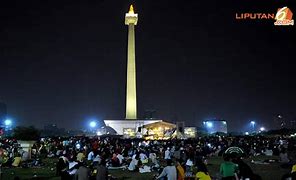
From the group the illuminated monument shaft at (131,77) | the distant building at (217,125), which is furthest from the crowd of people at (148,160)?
the distant building at (217,125)

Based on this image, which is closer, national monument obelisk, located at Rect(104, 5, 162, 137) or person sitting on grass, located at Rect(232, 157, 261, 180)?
person sitting on grass, located at Rect(232, 157, 261, 180)

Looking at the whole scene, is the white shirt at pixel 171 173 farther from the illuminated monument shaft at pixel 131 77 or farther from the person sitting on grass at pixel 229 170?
the illuminated monument shaft at pixel 131 77

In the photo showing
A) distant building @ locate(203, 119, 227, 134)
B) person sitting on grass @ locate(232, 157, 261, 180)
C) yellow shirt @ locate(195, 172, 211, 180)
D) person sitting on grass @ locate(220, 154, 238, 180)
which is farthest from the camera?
distant building @ locate(203, 119, 227, 134)

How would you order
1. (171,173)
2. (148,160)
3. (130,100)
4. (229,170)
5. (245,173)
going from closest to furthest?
(229,170) < (245,173) < (171,173) < (148,160) < (130,100)

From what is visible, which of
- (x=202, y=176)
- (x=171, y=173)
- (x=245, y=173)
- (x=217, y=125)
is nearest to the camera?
(x=202, y=176)

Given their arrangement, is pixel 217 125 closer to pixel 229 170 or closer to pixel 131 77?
pixel 131 77

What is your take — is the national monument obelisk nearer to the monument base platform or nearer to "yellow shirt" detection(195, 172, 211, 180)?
the monument base platform

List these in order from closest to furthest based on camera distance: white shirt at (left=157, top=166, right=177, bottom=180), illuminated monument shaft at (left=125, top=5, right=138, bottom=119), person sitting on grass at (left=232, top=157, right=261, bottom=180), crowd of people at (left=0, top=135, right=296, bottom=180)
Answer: person sitting on grass at (left=232, top=157, right=261, bottom=180) < crowd of people at (left=0, top=135, right=296, bottom=180) < white shirt at (left=157, top=166, right=177, bottom=180) < illuminated monument shaft at (left=125, top=5, right=138, bottom=119)

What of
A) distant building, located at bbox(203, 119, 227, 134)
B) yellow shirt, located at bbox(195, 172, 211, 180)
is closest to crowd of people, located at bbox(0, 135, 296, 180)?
yellow shirt, located at bbox(195, 172, 211, 180)

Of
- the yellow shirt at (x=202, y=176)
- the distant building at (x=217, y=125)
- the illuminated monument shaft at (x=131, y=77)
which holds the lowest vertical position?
the yellow shirt at (x=202, y=176)

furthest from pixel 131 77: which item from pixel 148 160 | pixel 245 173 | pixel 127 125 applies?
pixel 245 173

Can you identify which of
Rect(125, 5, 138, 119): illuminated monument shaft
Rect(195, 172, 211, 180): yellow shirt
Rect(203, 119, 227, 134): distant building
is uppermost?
Rect(125, 5, 138, 119): illuminated monument shaft

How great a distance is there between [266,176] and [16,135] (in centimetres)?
1935

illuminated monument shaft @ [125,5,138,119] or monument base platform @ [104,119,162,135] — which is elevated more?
illuminated monument shaft @ [125,5,138,119]
